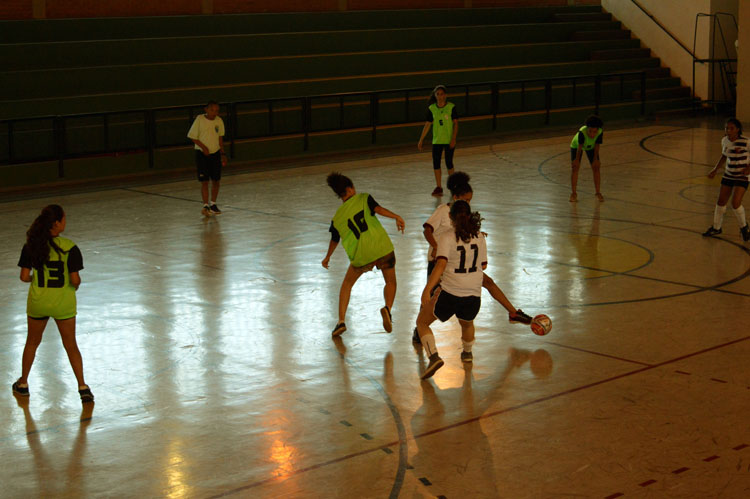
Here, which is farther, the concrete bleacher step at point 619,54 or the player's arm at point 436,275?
the concrete bleacher step at point 619,54

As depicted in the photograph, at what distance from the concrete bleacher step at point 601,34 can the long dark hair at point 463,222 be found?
86.4 ft

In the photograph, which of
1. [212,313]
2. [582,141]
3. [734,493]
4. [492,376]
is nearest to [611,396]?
[492,376]

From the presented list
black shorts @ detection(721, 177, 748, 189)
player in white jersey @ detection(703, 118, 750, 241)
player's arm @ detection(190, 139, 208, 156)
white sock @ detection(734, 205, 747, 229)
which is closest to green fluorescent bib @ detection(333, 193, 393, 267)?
player in white jersey @ detection(703, 118, 750, 241)

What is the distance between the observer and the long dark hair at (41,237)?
6.67 meters

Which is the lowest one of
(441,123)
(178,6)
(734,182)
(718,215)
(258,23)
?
(718,215)

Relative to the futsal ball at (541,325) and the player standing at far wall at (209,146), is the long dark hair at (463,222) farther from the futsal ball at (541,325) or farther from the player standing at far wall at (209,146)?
the player standing at far wall at (209,146)

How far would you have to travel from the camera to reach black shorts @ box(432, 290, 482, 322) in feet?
24.3

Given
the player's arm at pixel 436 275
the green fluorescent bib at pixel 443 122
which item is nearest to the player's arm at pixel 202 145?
the green fluorescent bib at pixel 443 122

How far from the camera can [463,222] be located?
719cm

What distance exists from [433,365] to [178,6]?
66.6ft

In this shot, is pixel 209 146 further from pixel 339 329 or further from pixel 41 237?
pixel 41 237

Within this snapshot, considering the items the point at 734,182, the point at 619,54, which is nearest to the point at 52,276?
the point at 734,182

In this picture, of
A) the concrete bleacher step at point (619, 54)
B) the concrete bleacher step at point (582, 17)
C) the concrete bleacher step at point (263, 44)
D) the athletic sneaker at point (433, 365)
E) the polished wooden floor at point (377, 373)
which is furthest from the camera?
the concrete bleacher step at point (582, 17)

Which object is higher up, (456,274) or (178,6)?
(178,6)
